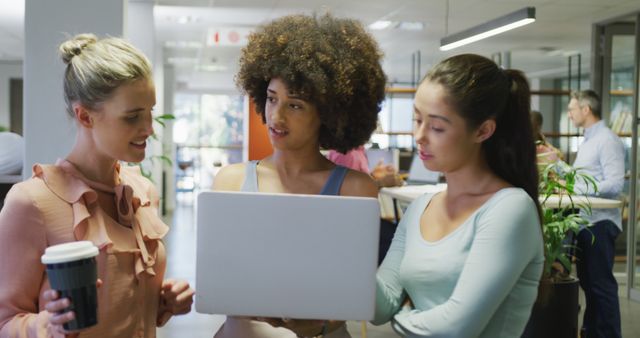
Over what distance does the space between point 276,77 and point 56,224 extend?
0.58 meters

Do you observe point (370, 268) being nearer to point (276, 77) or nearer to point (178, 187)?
point (276, 77)

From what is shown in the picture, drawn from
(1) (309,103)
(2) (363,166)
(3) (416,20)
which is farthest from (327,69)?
(3) (416,20)

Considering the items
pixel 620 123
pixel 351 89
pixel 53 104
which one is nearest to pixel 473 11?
pixel 620 123

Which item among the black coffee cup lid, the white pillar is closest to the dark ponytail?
the black coffee cup lid

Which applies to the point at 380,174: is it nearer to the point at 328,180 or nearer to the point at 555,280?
the point at 555,280

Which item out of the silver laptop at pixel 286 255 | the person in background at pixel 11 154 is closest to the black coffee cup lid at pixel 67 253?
the silver laptop at pixel 286 255

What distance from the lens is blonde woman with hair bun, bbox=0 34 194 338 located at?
1.21 m

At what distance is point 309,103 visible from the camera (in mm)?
1507

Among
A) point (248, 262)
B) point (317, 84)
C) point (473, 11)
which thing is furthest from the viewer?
point (473, 11)

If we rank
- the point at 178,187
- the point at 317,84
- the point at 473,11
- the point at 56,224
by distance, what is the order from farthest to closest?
1. the point at 178,187
2. the point at 473,11
3. the point at 317,84
4. the point at 56,224

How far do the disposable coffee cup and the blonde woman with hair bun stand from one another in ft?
0.56

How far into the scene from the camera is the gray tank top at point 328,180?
4.85 ft

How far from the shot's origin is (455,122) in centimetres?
130

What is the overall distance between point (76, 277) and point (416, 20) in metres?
7.85
